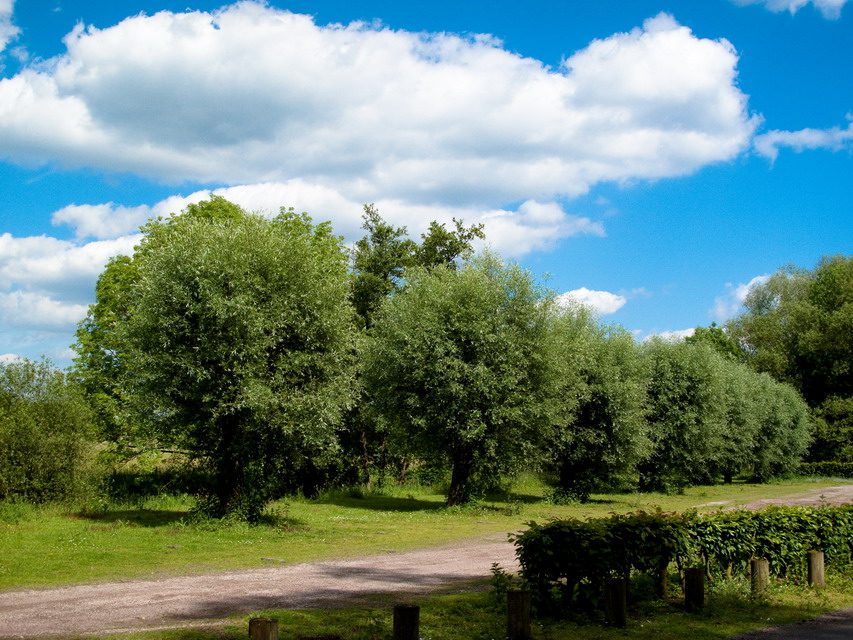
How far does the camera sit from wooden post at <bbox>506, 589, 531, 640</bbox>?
8.12 m

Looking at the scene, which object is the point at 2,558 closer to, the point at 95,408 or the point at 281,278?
the point at 281,278

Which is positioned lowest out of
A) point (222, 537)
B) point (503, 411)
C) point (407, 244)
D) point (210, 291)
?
point (222, 537)

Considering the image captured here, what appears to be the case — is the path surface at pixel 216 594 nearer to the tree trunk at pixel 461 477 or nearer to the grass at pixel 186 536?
the grass at pixel 186 536

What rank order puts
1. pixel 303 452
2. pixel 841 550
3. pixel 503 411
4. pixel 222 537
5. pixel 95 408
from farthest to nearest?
pixel 95 408 → pixel 503 411 → pixel 303 452 → pixel 222 537 → pixel 841 550

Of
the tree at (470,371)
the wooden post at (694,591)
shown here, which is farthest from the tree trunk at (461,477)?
the wooden post at (694,591)

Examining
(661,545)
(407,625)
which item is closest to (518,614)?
(407,625)

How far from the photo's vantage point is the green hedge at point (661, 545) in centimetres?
970

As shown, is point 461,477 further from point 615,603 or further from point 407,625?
point 407,625

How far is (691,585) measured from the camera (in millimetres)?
10375

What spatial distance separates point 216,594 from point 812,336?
7700 centimetres

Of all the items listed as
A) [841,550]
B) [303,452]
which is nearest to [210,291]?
[303,452]

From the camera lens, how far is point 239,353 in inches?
783

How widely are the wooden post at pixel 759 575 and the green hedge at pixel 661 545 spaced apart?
0.30 metres

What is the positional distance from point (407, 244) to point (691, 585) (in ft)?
126
